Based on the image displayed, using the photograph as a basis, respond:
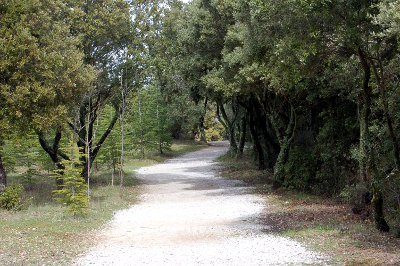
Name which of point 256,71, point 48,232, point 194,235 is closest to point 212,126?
point 256,71

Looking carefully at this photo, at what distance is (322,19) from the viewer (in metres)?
9.04

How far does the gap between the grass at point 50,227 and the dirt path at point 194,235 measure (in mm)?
431

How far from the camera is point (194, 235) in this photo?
10688mm

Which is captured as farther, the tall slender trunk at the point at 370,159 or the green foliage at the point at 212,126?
the green foliage at the point at 212,126

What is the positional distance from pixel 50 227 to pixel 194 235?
150 inches

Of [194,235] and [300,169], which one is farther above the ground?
[300,169]

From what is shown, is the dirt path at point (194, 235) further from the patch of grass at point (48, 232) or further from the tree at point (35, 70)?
the tree at point (35, 70)

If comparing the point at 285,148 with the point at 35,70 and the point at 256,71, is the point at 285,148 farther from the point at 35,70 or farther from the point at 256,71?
the point at 35,70

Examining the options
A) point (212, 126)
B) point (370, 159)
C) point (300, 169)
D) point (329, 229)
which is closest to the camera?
point (370, 159)

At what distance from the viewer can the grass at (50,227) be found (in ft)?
28.7

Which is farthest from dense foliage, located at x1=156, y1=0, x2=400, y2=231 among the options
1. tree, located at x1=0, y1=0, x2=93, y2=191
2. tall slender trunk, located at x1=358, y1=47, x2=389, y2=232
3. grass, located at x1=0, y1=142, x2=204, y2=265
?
grass, located at x1=0, y1=142, x2=204, y2=265

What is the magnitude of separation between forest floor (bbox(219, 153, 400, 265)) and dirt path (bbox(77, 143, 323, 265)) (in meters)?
0.41

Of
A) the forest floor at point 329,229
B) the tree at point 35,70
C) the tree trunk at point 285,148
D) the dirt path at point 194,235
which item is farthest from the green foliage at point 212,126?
the tree at point 35,70

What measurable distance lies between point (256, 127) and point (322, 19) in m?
17.9
